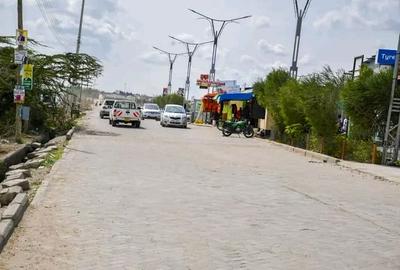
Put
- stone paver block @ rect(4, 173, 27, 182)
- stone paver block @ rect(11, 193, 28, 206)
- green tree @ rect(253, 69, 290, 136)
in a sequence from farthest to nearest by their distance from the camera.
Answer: green tree @ rect(253, 69, 290, 136) → stone paver block @ rect(4, 173, 27, 182) → stone paver block @ rect(11, 193, 28, 206)

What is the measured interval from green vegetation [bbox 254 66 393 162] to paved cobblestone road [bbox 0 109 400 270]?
19.4 feet

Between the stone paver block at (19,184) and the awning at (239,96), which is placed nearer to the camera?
the stone paver block at (19,184)

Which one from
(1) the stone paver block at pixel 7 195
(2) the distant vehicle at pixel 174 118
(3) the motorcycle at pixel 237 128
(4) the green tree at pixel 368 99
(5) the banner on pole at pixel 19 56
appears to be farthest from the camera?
(2) the distant vehicle at pixel 174 118

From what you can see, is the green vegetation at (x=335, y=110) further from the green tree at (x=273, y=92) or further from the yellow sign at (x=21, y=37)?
the yellow sign at (x=21, y=37)

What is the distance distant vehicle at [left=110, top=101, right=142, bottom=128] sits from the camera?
35656mm

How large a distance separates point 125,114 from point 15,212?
28.2m

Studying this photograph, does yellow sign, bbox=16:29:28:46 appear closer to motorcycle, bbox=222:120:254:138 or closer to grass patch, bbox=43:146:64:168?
grass patch, bbox=43:146:64:168

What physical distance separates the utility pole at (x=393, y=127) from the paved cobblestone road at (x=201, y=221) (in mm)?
4999

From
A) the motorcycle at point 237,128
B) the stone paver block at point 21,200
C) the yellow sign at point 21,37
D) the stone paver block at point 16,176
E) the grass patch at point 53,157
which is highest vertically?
the yellow sign at point 21,37

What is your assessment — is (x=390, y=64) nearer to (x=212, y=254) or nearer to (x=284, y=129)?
(x=284, y=129)

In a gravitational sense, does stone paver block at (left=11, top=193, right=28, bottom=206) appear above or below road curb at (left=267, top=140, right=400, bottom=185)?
below

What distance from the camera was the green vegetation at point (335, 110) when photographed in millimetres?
20359

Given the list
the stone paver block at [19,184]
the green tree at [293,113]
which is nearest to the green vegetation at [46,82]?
the green tree at [293,113]

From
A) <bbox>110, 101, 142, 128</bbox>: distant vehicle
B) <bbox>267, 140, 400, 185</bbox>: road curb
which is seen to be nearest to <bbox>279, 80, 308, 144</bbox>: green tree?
<bbox>267, 140, 400, 185</bbox>: road curb
